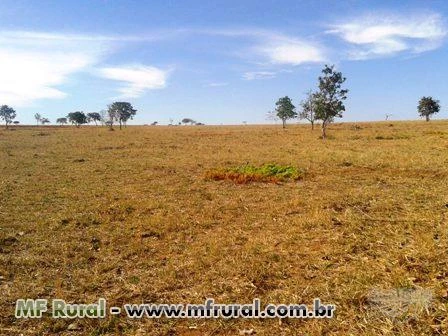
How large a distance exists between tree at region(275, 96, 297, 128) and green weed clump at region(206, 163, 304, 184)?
82.0 m

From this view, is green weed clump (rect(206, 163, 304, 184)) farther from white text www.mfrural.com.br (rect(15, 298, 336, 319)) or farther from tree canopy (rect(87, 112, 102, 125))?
tree canopy (rect(87, 112, 102, 125))

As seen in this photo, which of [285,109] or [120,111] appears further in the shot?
[120,111]

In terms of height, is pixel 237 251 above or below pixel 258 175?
below

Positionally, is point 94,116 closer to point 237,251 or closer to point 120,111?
point 120,111

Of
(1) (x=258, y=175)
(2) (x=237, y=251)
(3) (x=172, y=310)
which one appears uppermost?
(1) (x=258, y=175)

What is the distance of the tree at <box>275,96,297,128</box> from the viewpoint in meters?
100

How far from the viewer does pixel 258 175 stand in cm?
1844

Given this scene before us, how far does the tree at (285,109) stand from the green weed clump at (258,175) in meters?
→ 82.0

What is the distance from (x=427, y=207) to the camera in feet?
35.7

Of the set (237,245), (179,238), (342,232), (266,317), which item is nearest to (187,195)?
(179,238)

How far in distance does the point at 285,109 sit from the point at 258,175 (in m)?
86.0

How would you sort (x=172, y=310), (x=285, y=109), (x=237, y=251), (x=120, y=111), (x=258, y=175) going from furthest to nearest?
1. (x=120, y=111)
2. (x=285, y=109)
3. (x=258, y=175)
4. (x=237, y=251)
5. (x=172, y=310)

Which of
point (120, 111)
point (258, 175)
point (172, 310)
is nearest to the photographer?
point (172, 310)

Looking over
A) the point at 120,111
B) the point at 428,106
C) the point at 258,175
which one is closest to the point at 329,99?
the point at 258,175
